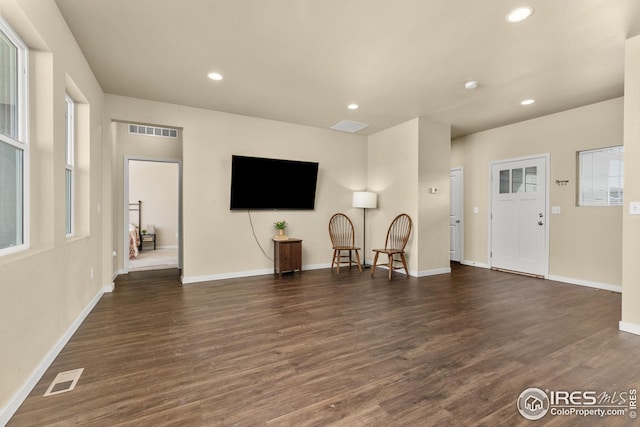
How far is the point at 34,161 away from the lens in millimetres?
2014

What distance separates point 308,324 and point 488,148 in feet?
15.7

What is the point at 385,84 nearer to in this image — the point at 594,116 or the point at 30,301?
the point at 594,116

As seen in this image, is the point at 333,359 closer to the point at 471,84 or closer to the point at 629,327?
the point at 629,327

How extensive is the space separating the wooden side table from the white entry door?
140 inches

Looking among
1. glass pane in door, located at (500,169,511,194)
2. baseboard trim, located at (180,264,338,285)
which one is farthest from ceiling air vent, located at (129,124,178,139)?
glass pane in door, located at (500,169,511,194)

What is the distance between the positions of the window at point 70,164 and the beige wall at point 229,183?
101 cm

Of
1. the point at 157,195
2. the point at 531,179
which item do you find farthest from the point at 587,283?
the point at 157,195

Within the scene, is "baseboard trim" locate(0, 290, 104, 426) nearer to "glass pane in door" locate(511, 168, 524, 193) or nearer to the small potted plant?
the small potted plant

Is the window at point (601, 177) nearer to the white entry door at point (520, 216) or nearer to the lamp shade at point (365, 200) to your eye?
the white entry door at point (520, 216)

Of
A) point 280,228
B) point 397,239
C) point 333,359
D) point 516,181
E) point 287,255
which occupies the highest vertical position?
point 516,181

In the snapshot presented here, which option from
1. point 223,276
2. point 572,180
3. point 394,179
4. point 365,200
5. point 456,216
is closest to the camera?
point 572,180

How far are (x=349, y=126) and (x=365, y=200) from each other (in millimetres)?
1363

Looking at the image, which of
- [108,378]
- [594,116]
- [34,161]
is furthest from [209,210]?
[594,116]

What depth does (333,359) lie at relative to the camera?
2.16 meters
